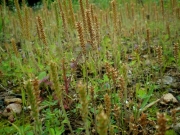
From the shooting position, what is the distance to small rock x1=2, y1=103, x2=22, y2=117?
164 centimetres

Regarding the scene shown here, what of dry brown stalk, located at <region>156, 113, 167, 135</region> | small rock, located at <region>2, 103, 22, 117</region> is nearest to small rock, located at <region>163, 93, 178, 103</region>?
dry brown stalk, located at <region>156, 113, 167, 135</region>

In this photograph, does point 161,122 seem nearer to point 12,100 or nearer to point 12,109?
point 12,109

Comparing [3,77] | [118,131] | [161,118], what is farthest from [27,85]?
[3,77]

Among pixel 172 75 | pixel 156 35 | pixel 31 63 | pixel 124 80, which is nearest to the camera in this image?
pixel 124 80

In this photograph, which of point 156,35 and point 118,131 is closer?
point 118,131

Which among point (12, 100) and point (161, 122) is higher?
point (161, 122)

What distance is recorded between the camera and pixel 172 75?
214 centimetres

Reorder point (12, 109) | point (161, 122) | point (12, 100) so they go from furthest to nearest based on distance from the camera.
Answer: point (12, 100) → point (12, 109) → point (161, 122)

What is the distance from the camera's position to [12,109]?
1.63m

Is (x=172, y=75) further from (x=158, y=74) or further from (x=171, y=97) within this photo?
(x=171, y=97)

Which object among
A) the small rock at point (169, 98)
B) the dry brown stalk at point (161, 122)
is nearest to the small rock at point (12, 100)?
the small rock at point (169, 98)

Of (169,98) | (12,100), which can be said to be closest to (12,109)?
(12,100)

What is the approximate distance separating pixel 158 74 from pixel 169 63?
20 centimetres

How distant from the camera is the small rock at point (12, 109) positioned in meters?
1.64
